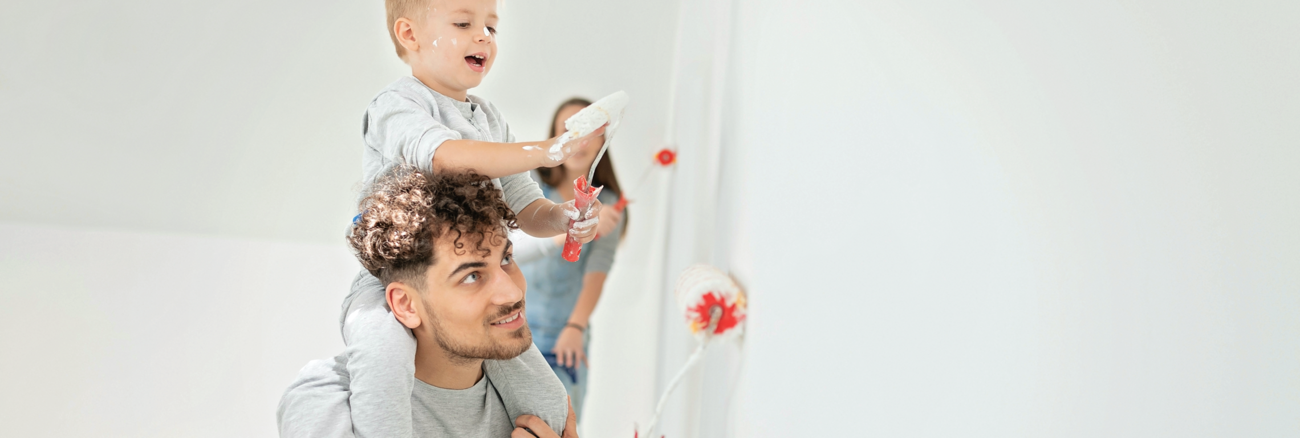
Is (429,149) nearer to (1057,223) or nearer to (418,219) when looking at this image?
(418,219)

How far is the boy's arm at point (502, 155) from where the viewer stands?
1.19 ft

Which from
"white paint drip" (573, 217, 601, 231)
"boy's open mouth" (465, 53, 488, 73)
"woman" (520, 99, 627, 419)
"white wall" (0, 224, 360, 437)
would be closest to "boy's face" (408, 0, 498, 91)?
"boy's open mouth" (465, 53, 488, 73)

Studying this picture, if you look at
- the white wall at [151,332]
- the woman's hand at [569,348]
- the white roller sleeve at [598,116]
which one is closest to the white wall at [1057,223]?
the white roller sleeve at [598,116]

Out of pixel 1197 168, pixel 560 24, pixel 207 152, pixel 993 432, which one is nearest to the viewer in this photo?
pixel 1197 168

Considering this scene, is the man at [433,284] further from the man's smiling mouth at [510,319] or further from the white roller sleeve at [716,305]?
the white roller sleeve at [716,305]

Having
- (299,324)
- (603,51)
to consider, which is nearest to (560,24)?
(603,51)

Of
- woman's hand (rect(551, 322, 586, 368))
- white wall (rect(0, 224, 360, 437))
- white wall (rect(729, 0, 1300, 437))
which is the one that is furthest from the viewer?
woman's hand (rect(551, 322, 586, 368))

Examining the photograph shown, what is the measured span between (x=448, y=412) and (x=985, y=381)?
297 mm

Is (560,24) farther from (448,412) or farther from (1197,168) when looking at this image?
(1197,168)

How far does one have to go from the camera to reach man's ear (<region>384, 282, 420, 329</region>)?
0.39 metres

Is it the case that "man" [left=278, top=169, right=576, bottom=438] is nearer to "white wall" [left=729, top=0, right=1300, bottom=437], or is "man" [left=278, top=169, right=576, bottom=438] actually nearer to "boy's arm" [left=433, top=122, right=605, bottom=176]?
"boy's arm" [left=433, top=122, right=605, bottom=176]

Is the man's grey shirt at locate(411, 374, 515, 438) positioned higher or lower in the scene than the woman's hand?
lower

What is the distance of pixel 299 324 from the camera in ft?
2.86

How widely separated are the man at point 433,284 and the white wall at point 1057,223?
236 millimetres
